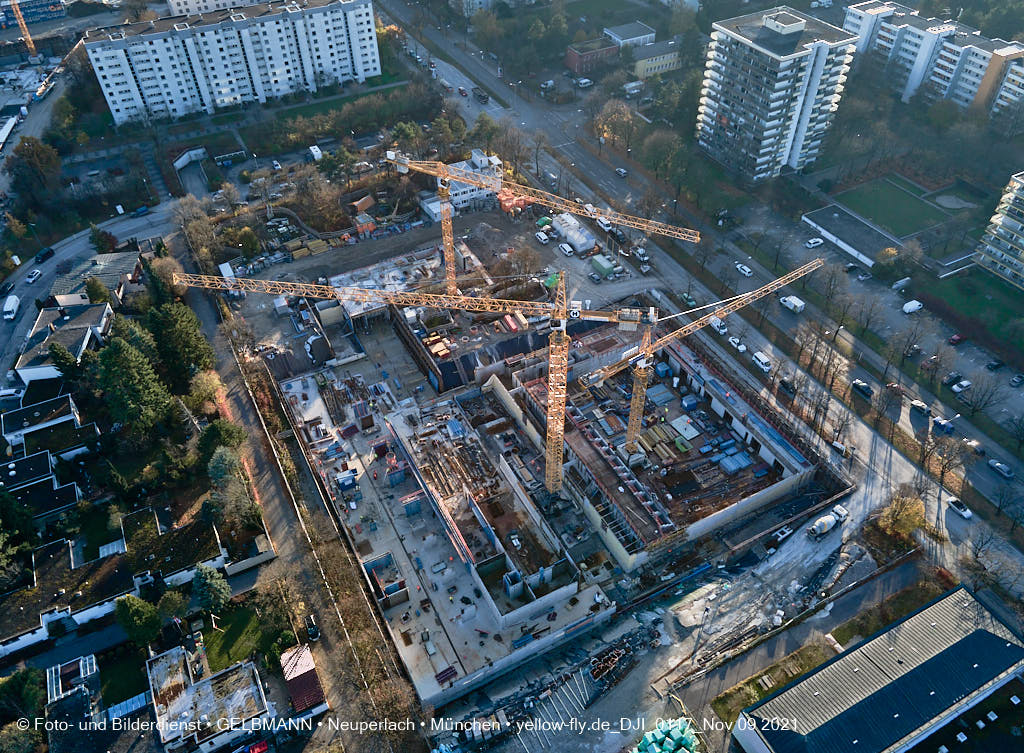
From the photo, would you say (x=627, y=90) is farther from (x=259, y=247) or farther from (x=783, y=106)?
(x=259, y=247)

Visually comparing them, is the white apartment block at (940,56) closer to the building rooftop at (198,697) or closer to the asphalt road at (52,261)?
the asphalt road at (52,261)

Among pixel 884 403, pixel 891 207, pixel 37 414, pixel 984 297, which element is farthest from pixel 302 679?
pixel 891 207

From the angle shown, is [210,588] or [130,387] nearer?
[210,588]

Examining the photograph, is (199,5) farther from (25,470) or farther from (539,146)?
(25,470)

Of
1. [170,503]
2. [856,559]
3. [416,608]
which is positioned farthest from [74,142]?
[856,559]

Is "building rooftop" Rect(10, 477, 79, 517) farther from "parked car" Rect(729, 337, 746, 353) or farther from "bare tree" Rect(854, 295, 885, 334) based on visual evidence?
"bare tree" Rect(854, 295, 885, 334)

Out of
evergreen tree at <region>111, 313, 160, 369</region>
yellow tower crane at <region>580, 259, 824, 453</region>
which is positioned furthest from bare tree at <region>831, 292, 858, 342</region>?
evergreen tree at <region>111, 313, 160, 369</region>

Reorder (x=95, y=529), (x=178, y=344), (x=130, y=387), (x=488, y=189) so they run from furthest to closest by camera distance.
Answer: (x=488, y=189), (x=178, y=344), (x=130, y=387), (x=95, y=529)
